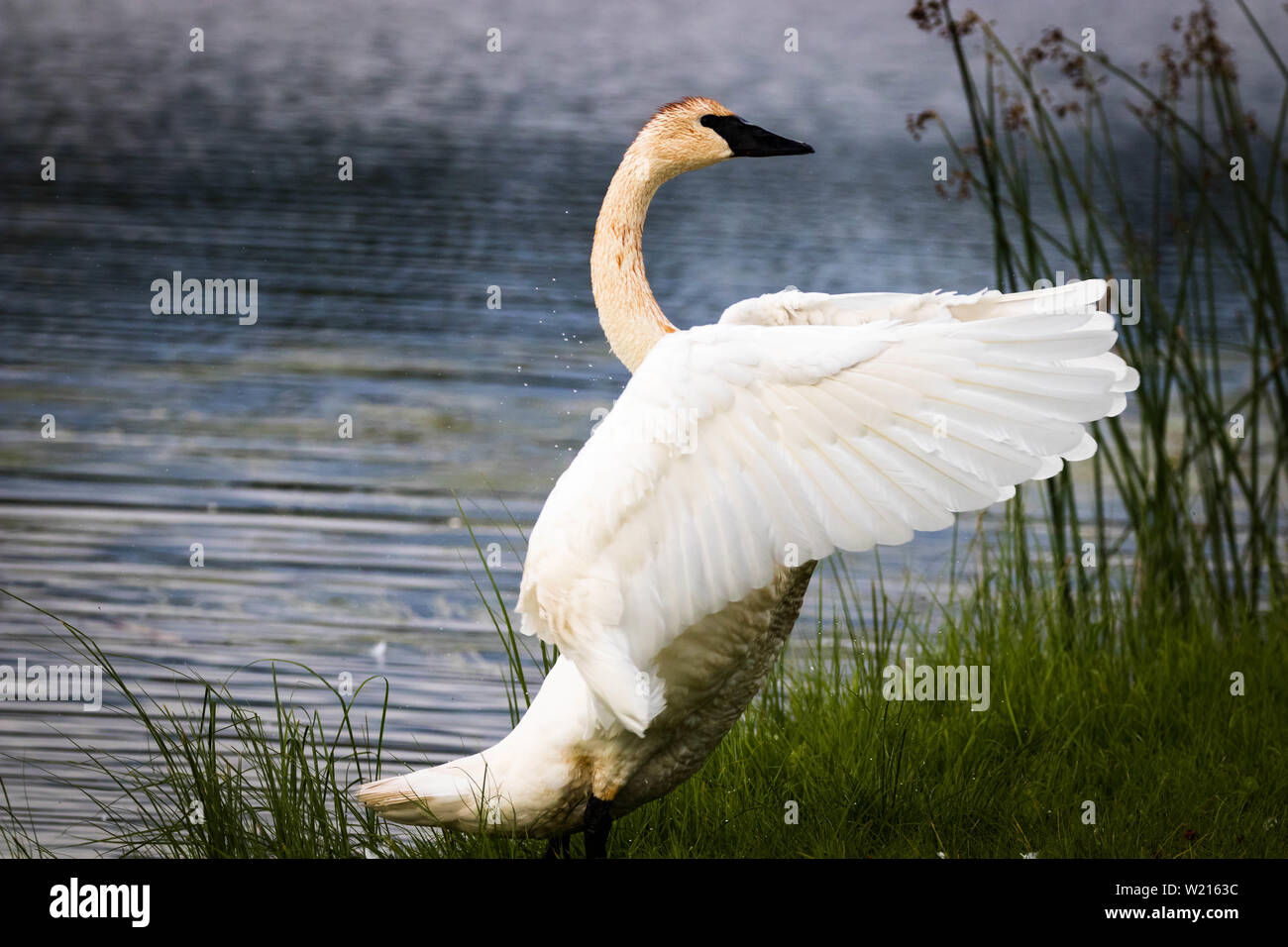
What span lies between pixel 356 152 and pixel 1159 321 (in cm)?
1193

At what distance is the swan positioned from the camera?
9.61 ft

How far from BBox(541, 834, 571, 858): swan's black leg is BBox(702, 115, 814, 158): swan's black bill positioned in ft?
6.20

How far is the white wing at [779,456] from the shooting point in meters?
2.92

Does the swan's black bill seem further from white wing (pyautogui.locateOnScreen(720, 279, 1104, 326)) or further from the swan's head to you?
white wing (pyautogui.locateOnScreen(720, 279, 1104, 326))

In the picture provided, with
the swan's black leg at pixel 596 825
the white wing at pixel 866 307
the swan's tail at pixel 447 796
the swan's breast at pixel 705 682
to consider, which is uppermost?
the white wing at pixel 866 307

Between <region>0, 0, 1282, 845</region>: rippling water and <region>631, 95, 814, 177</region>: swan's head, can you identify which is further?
<region>0, 0, 1282, 845</region>: rippling water

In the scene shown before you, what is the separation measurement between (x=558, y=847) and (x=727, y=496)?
1209 millimetres

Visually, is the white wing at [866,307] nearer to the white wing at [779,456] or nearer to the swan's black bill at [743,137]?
the white wing at [779,456]

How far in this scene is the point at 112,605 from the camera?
6.55 metres

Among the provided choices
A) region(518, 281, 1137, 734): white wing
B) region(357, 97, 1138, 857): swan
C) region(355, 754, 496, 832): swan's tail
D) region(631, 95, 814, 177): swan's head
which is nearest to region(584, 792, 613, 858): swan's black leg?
region(357, 97, 1138, 857): swan

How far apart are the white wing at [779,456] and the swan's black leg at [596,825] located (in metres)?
0.33

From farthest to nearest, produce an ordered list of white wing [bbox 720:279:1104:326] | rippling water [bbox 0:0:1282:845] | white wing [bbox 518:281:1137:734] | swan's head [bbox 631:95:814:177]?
rippling water [bbox 0:0:1282:845] < swan's head [bbox 631:95:814:177] < white wing [bbox 720:279:1104:326] < white wing [bbox 518:281:1137:734]

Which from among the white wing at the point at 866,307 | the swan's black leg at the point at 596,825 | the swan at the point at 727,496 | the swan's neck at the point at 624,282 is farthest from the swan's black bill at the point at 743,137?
the swan's black leg at the point at 596,825

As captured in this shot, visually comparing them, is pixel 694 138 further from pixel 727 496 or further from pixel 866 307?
pixel 727 496
